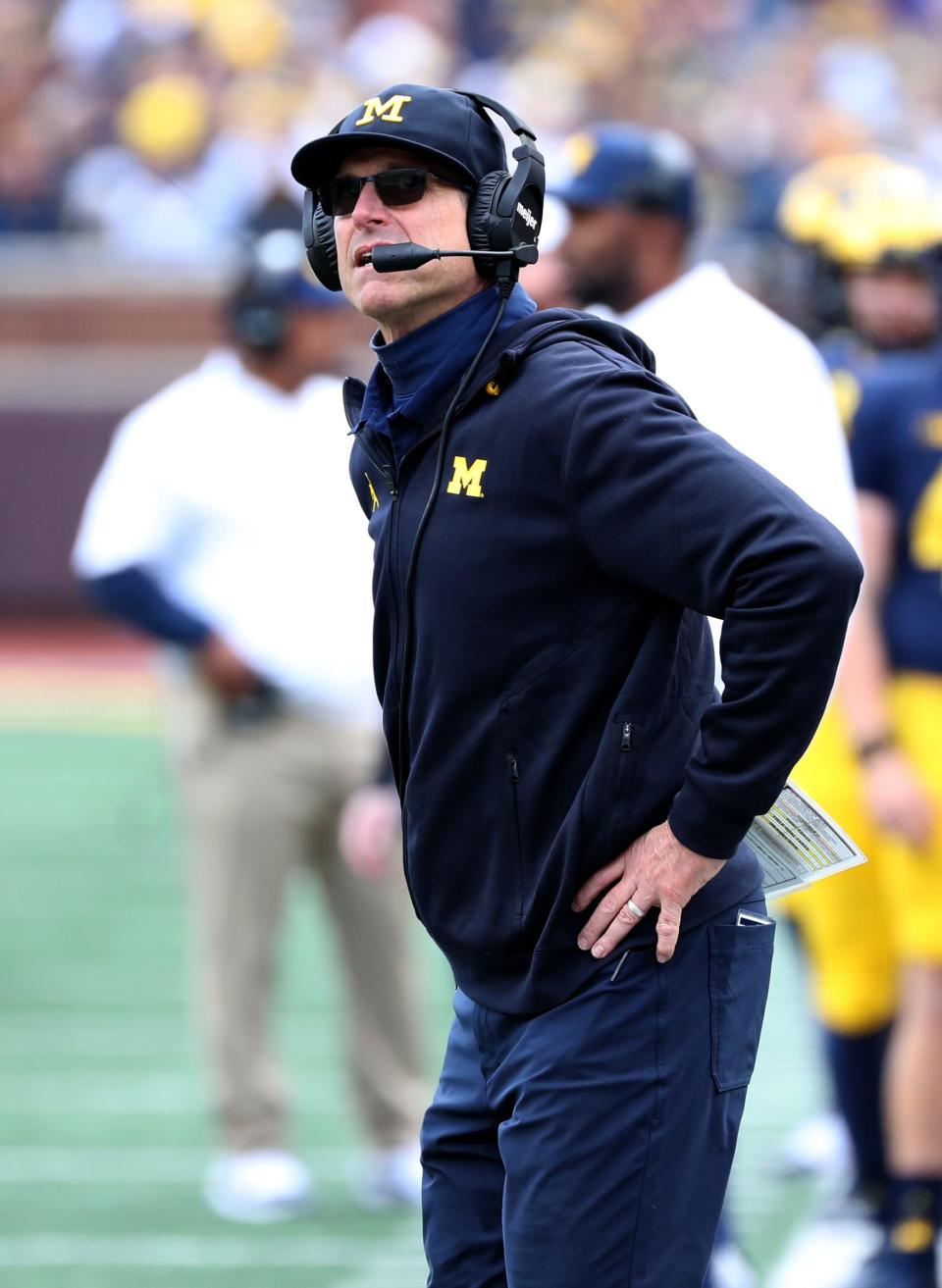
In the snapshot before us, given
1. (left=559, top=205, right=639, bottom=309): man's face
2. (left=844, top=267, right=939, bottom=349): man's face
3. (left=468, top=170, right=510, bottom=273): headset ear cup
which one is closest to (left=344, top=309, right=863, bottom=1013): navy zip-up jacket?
(left=468, top=170, right=510, bottom=273): headset ear cup

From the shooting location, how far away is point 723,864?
2750 millimetres

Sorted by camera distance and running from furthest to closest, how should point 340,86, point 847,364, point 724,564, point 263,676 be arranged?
1. point 340,86
2. point 263,676
3. point 847,364
4. point 724,564

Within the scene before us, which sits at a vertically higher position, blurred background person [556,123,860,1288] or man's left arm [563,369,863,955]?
blurred background person [556,123,860,1288]

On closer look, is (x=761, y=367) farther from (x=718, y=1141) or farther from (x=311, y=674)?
(x=311, y=674)

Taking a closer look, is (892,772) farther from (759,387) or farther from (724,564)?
(724,564)

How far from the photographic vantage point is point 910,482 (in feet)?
15.9

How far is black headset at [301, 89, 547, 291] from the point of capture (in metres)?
2.80

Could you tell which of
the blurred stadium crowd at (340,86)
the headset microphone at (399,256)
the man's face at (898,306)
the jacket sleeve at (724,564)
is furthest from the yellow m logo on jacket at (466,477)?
the blurred stadium crowd at (340,86)

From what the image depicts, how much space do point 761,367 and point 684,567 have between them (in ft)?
4.78

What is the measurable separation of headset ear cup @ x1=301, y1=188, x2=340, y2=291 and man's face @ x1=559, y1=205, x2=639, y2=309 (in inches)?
50.2

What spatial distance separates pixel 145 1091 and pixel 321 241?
4.12 metres

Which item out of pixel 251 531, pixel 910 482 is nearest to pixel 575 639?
pixel 910 482

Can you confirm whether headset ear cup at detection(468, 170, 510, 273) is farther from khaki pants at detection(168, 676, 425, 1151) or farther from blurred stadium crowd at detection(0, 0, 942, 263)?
blurred stadium crowd at detection(0, 0, 942, 263)

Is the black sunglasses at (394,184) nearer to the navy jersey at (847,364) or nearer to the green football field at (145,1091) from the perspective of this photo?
the navy jersey at (847,364)
